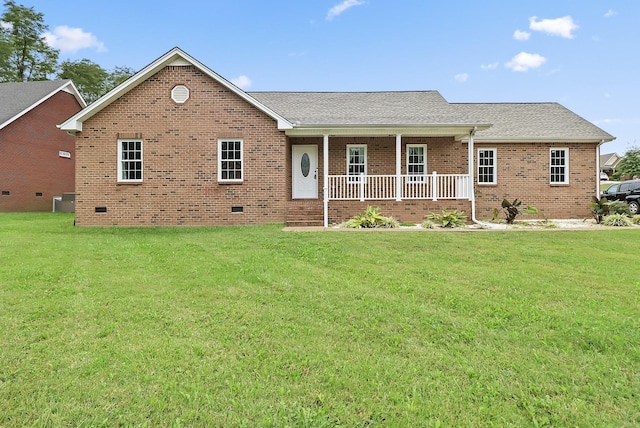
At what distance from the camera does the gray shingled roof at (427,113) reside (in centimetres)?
1320

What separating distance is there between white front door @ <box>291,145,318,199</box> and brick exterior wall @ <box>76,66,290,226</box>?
66.4 inches

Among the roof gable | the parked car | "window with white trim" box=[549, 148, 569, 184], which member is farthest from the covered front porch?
the parked car

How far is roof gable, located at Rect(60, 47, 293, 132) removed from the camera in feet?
40.0

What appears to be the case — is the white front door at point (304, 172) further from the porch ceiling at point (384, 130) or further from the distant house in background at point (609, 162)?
the distant house in background at point (609, 162)

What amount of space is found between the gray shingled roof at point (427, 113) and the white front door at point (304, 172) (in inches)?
50.8

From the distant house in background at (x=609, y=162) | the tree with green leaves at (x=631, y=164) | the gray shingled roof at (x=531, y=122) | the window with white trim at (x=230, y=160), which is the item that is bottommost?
the window with white trim at (x=230, y=160)

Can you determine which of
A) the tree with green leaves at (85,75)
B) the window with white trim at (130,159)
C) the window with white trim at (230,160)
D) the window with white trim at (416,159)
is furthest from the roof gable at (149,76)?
the tree with green leaves at (85,75)

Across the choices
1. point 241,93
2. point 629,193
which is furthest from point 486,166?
point 241,93

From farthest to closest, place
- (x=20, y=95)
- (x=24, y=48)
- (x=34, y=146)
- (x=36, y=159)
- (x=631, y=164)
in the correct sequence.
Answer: (x=631, y=164)
(x=24, y=48)
(x=20, y=95)
(x=36, y=159)
(x=34, y=146)

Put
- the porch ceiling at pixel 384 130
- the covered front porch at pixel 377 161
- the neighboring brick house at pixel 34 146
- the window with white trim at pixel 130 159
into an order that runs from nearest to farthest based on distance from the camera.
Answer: the porch ceiling at pixel 384 130, the window with white trim at pixel 130 159, the covered front porch at pixel 377 161, the neighboring brick house at pixel 34 146

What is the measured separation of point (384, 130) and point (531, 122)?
771 centimetres

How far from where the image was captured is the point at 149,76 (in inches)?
496

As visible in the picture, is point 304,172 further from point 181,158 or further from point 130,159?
point 130,159

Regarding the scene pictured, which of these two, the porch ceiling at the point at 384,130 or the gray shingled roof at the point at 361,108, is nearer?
the porch ceiling at the point at 384,130
